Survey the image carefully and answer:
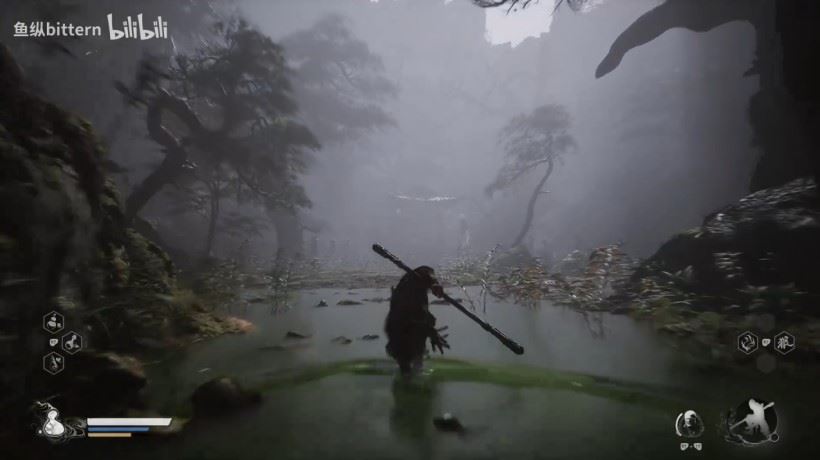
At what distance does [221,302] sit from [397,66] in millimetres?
3063

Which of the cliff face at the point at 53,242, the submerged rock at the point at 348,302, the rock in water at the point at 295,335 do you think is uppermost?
the cliff face at the point at 53,242

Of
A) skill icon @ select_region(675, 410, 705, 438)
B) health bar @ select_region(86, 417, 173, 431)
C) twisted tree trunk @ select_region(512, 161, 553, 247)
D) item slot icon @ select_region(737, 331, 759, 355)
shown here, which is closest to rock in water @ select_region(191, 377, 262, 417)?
health bar @ select_region(86, 417, 173, 431)

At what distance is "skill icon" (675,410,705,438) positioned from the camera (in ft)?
7.11

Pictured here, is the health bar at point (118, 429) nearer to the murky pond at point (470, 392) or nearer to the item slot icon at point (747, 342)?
the murky pond at point (470, 392)

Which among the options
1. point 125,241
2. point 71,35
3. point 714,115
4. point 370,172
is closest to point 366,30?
point 370,172

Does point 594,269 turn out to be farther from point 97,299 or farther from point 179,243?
point 179,243

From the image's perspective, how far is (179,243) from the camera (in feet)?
14.0

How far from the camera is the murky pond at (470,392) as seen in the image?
2.03 meters

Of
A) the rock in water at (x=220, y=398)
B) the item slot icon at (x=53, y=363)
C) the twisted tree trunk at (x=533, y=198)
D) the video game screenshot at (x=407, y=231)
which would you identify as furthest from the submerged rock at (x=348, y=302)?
the twisted tree trunk at (x=533, y=198)

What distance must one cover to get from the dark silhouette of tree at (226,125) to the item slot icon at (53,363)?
1.85 metres

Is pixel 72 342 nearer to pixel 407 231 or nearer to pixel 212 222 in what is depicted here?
pixel 212 222

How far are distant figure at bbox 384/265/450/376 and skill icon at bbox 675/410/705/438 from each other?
1.60 metres

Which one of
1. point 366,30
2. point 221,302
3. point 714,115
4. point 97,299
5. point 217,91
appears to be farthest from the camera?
point 714,115

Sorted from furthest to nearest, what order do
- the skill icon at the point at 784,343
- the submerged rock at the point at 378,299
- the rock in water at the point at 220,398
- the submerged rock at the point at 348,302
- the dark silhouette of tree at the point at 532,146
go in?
the dark silhouette of tree at the point at 532,146 < the submerged rock at the point at 348,302 < the submerged rock at the point at 378,299 < the skill icon at the point at 784,343 < the rock in water at the point at 220,398
